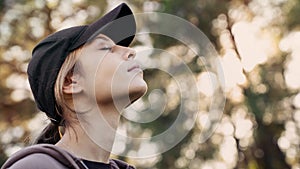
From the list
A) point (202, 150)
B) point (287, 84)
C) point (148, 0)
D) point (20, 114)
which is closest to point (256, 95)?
point (287, 84)

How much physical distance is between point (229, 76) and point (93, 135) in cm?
427

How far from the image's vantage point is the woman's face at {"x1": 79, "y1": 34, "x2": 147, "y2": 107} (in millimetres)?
1250

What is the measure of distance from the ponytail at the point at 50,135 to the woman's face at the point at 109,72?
119 millimetres

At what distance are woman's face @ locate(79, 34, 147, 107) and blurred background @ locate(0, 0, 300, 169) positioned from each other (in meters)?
3.66

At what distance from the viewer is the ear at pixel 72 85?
50.9 inches

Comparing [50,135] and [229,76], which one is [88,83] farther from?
[229,76]

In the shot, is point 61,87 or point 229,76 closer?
point 61,87

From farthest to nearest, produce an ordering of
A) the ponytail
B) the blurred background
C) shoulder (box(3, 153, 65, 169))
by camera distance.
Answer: the blurred background, the ponytail, shoulder (box(3, 153, 65, 169))

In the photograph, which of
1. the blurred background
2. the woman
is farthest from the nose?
the blurred background

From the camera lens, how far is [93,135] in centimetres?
127

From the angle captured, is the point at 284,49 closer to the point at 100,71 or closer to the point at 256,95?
the point at 256,95

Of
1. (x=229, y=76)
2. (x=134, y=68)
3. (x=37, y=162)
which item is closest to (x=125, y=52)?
(x=134, y=68)

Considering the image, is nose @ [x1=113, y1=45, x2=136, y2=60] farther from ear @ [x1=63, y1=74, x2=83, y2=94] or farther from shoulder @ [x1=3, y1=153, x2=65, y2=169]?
shoulder @ [x1=3, y1=153, x2=65, y2=169]

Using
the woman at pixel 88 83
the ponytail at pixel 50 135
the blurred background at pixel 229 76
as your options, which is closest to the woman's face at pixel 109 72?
the woman at pixel 88 83
